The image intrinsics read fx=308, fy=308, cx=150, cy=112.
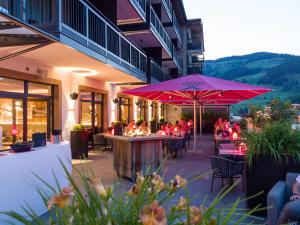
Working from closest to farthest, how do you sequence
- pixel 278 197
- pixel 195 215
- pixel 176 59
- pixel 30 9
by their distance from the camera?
pixel 195 215 → pixel 278 197 → pixel 30 9 → pixel 176 59

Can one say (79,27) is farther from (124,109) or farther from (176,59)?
(176,59)

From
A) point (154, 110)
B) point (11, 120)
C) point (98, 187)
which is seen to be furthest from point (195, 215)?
point (154, 110)

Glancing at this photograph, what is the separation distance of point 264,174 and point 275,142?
1.74 feet

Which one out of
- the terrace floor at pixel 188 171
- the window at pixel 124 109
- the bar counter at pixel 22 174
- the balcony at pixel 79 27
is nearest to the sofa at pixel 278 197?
the terrace floor at pixel 188 171

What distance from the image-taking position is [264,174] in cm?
482

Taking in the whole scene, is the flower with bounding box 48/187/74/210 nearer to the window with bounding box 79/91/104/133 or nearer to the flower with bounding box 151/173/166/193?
the flower with bounding box 151/173/166/193

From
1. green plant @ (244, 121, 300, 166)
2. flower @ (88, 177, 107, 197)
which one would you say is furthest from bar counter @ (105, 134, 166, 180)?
flower @ (88, 177, 107, 197)

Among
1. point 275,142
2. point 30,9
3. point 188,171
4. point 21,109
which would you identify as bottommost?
point 188,171

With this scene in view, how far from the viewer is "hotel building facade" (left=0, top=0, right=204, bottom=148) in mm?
6703

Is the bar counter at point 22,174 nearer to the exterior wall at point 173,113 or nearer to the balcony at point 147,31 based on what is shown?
the balcony at point 147,31

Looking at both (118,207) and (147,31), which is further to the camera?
(147,31)

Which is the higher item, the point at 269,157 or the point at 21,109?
the point at 21,109

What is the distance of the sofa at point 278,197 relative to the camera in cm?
362

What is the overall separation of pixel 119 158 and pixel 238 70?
63.6m
